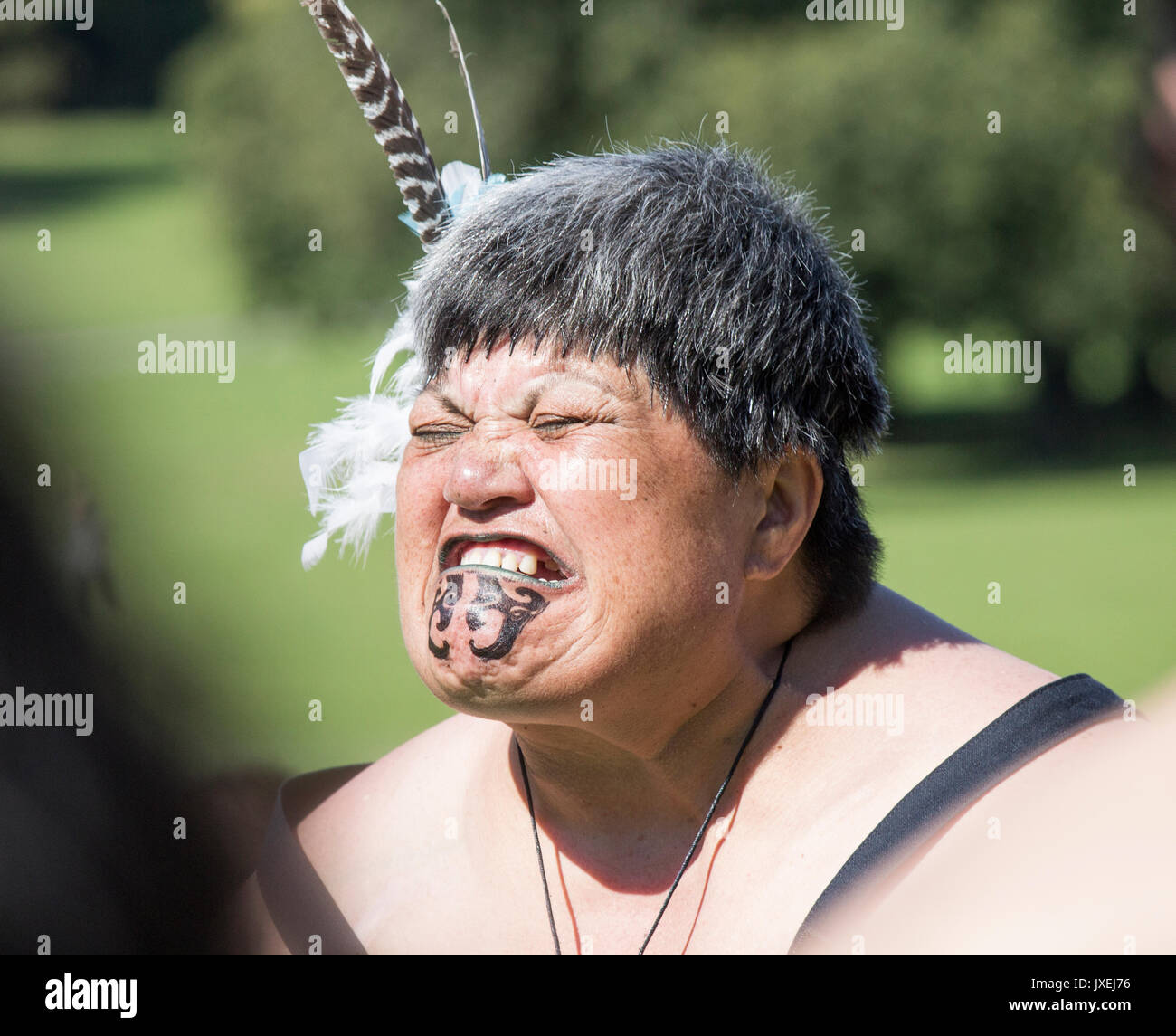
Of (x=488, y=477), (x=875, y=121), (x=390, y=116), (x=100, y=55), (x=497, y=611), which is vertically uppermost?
(x=100, y=55)

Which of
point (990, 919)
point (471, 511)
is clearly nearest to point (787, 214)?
point (471, 511)

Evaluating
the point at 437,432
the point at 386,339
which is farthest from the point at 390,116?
the point at 437,432

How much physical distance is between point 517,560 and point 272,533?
61.6ft

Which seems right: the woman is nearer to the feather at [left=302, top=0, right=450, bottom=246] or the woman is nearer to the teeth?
the teeth

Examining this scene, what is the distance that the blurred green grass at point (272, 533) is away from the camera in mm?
1281

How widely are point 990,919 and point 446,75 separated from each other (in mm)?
17763

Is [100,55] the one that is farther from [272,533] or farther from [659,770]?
[659,770]

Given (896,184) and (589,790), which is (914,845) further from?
(896,184)

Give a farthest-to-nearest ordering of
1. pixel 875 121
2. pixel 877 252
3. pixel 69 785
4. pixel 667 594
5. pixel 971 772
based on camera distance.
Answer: pixel 877 252 < pixel 875 121 < pixel 667 594 < pixel 971 772 < pixel 69 785

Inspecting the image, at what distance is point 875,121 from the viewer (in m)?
16.7

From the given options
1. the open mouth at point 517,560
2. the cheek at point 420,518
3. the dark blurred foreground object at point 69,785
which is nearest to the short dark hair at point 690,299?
the cheek at point 420,518

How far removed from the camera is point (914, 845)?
221 centimetres

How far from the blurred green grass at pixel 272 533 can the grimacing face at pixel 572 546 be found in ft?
1.37

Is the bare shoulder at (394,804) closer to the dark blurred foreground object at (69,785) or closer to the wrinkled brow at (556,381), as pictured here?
the wrinkled brow at (556,381)
